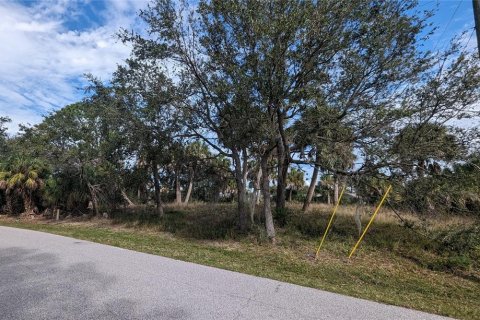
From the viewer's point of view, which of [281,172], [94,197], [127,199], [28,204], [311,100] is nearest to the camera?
[311,100]

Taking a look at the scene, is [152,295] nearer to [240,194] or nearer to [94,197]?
[240,194]

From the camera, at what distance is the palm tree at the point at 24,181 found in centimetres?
2288

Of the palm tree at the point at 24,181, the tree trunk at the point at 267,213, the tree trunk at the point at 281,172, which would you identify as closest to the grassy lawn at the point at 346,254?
the tree trunk at the point at 267,213

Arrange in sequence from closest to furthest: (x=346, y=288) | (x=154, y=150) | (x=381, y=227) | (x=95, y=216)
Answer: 1. (x=346, y=288)
2. (x=381, y=227)
3. (x=154, y=150)
4. (x=95, y=216)

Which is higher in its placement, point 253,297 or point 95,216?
point 95,216

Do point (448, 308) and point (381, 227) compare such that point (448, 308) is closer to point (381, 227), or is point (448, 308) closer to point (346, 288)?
point (346, 288)

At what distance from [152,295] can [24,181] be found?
2223 centimetres

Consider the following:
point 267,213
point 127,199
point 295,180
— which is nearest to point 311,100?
point 267,213

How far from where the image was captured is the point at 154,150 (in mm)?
15891

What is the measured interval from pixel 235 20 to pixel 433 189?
29.0ft

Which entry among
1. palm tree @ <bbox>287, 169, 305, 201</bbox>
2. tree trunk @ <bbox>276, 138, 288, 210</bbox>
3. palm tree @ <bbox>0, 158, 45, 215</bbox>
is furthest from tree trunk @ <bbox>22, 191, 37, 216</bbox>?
palm tree @ <bbox>287, 169, 305, 201</bbox>

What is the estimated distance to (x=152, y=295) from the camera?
5152 mm

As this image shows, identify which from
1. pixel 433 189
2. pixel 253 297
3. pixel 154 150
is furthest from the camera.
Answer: pixel 154 150

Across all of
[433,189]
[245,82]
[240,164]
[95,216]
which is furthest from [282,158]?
[95,216]
